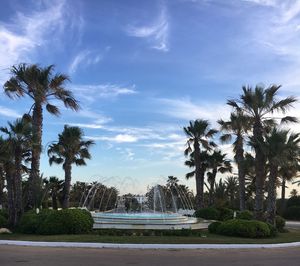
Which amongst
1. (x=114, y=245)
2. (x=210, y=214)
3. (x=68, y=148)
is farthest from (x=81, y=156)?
(x=114, y=245)

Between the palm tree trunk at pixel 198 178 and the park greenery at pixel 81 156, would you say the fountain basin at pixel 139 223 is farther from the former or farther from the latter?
the palm tree trunk at pixel 198 178

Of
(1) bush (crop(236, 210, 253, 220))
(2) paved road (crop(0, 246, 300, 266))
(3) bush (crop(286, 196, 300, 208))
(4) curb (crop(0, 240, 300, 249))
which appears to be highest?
(3) bush (crop(286, 196, 300, 208))

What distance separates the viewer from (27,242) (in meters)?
19.4

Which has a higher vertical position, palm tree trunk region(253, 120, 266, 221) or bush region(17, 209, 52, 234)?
palm tree trunk region(253, 120, 266, 221)

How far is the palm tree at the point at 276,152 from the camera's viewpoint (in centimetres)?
2800

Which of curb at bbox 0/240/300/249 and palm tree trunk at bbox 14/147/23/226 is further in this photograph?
palm tree trunk at bbox 14/147/23/226

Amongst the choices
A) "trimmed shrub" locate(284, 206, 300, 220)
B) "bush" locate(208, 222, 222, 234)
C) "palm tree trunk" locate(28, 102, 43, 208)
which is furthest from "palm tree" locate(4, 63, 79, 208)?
"trimmed shrub" locate(284, 206, 300, 220)

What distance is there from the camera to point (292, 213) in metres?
53.4

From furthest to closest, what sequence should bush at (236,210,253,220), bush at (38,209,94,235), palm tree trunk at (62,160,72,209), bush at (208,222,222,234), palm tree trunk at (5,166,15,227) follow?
palm tree trunk at (62,160,72,209) < bush at (236,210,253,220) < palm tree trunk at (5,166,15,227) < bush at (208,222,222,234) < bush at (38,209,94,235)

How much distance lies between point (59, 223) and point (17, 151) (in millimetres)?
5646

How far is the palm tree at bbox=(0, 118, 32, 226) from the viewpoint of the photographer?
84.0 feet

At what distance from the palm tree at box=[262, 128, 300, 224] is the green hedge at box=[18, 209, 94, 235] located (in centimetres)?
1185

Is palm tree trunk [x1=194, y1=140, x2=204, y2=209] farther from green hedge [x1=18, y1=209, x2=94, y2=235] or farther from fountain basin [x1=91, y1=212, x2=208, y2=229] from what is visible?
green hedge [x1=18, y1=209, x2=94, y2=235]

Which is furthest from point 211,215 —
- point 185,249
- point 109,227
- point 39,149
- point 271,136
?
point 185,249
